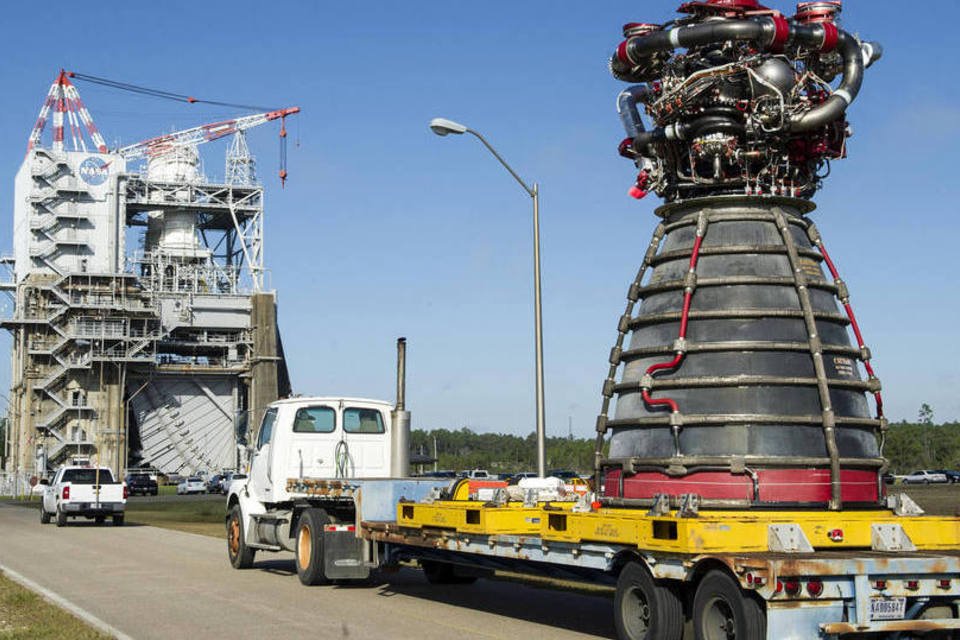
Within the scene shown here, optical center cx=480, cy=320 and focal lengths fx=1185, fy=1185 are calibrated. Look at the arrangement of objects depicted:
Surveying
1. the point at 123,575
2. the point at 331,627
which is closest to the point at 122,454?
the point at 123,575

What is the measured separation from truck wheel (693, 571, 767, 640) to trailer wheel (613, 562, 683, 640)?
0.31m

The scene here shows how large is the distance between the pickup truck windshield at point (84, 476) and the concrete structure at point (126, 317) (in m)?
48.9

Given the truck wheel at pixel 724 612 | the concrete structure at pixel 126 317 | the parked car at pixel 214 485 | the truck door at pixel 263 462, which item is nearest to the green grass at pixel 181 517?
the truck door at pixel 263 462

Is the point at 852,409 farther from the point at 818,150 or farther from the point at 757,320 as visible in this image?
the point at 818,150

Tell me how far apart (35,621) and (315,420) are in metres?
7.59

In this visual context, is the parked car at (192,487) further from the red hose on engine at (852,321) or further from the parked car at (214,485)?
the red hose on engine at (852,321)

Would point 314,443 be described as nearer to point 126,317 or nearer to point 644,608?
point 644,608

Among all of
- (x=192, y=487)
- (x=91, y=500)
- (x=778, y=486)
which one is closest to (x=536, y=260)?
(x=778, y=486)

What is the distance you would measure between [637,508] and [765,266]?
301 centimetres

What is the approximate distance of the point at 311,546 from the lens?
764 inches

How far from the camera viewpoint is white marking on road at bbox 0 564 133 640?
13.9 metres

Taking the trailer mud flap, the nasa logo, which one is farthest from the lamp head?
the nasa logo

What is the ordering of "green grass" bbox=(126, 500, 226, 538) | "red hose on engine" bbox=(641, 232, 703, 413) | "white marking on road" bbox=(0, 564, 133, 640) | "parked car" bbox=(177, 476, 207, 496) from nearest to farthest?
"red hose on engine" bbox=(641, 232, 703, 413) → "white marking on road" bbox=(0, 564, 133, 640) → "green grass" bbox=(126, 500, 226, 538) → "parked car" bbox=(177, 476, 207, 496)

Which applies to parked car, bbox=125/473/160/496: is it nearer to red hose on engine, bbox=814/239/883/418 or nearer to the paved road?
the paved road
